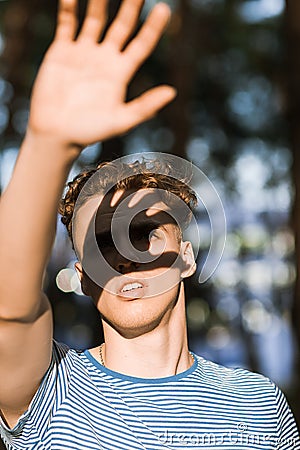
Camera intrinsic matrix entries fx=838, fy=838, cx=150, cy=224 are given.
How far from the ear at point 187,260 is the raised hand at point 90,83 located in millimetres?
556

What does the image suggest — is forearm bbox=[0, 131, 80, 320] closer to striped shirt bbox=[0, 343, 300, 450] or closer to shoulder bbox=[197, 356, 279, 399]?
striped shirt bbox=[0, 343, 300, 450]

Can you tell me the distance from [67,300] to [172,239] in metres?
11.1

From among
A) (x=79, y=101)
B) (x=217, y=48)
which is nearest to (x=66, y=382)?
(x=79, y=101)

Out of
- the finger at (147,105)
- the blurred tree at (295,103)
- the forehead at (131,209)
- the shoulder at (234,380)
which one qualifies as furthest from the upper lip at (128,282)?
the blurred tree at (295,103)

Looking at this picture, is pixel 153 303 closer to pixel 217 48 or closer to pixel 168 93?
pixel 168 93

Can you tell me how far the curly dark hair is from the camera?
61.3 inches

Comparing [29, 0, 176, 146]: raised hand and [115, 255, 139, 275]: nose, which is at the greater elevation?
[29, 0, 176, 146]: raised hand

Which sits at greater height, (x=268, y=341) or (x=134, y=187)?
(x=134, y=187)

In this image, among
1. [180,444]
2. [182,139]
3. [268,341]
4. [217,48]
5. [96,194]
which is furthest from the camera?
[268,341]

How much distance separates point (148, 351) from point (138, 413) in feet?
0.43

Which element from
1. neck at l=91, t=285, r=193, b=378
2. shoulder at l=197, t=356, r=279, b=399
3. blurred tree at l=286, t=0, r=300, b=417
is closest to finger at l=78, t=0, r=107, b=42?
neck at l=91, t=285, r=193, b=378

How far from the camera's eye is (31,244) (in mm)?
1132

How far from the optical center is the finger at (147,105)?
1074mm

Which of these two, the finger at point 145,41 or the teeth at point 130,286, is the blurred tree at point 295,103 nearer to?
the teeth at point 130,286
